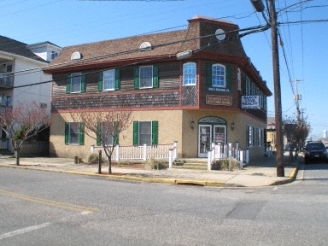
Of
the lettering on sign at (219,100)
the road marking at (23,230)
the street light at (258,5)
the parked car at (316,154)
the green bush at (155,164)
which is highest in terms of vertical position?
the street light at (258,5)

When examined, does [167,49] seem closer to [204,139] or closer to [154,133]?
[154,133]

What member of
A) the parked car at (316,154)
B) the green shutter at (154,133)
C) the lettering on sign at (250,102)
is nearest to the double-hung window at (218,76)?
the lettering on sign at (250,102)

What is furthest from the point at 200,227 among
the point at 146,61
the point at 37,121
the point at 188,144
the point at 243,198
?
the point at 37,121

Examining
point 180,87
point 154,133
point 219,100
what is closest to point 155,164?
point 154,133

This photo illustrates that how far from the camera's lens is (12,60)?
99.1 ft

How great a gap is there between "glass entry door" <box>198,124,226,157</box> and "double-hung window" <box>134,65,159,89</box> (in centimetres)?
390

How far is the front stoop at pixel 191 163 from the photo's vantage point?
1691 cm

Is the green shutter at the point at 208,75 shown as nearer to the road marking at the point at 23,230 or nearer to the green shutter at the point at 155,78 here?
the green shutter at the point at 155,78

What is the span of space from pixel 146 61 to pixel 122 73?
2691mm

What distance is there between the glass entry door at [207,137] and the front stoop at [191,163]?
4.57 ft

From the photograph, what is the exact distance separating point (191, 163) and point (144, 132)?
13.2 feet

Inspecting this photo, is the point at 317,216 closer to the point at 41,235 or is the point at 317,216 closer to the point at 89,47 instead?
the point at 41,235

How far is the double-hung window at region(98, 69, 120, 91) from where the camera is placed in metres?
21.2

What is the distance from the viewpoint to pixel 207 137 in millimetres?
19531
